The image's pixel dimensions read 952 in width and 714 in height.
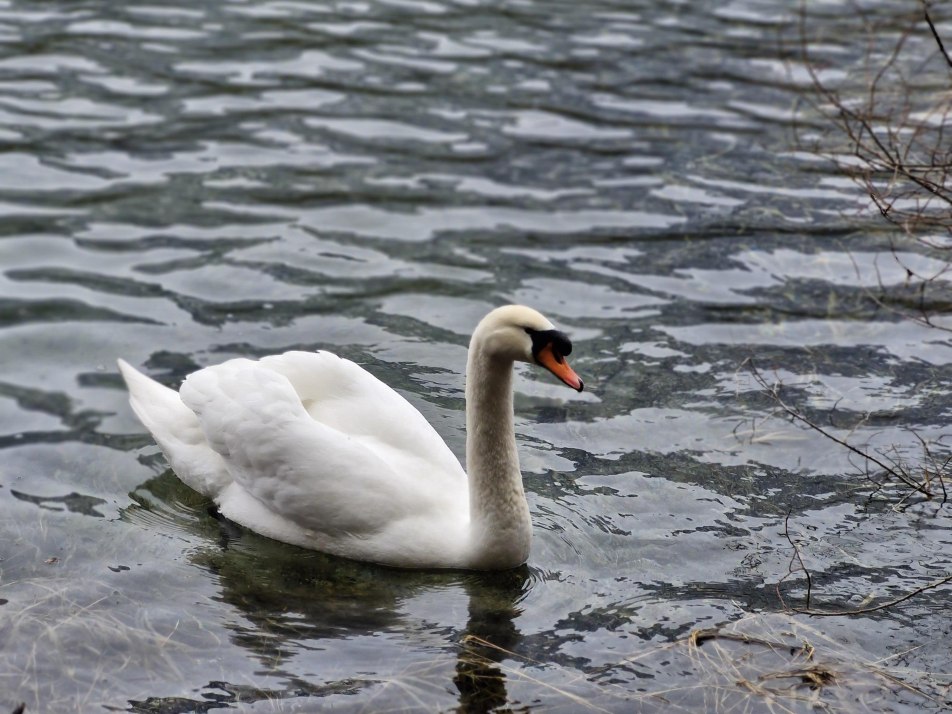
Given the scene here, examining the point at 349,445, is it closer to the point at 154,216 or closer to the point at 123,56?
the point at 154,216

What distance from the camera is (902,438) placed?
7.82 meters

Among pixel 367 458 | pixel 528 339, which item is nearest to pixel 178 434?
pixel 367 458

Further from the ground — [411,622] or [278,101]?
[278,101]

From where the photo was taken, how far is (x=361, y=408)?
6.94 meters

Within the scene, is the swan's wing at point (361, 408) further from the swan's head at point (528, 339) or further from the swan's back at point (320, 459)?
the swan's head at point (528, 339)

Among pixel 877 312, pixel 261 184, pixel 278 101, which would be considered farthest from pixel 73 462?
pixel 278 101

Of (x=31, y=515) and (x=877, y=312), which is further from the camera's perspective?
(x=877, y=312)

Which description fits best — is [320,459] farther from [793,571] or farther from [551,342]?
[793,571]

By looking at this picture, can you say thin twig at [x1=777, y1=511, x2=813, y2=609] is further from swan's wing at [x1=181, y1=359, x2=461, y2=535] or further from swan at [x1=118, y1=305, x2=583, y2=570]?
swan's wing at [x1=181, y1=359, x2=461, y2=535]

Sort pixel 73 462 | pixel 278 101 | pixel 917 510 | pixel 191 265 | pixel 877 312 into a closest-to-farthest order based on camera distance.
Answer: pixel 917 510
pixel 73 462
pixel 877 312
pixel 191 265
pixel 278 101

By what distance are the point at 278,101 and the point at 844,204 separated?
213 inches

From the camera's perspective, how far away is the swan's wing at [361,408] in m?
6.85

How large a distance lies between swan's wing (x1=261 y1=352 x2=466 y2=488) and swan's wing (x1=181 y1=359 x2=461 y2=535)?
23 millimetres

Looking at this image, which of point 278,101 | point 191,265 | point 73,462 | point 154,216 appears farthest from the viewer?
point 278,101
